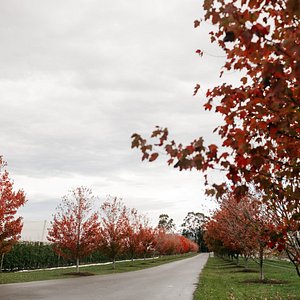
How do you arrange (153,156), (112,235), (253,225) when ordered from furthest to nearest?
(112,235) → (253,225) → (153,156)

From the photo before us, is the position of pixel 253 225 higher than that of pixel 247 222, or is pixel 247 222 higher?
pixel 247 222

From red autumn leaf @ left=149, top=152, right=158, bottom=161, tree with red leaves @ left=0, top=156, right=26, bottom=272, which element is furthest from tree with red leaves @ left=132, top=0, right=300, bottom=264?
tree with red leaves @ left=0, top=156, right=26, bottom=272

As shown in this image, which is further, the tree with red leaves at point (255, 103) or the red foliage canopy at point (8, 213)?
the red foliage canopy at point (8, 213)

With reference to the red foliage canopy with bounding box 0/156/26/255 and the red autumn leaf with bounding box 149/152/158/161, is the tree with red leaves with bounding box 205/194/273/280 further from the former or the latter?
the red foliage canopy with bounding box 0/156/26/255

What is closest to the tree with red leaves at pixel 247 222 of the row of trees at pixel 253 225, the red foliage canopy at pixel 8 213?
the row of trees at pixel 253 225

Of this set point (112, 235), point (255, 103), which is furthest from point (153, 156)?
point (112, 235)

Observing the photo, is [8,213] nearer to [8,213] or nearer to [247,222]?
[8,213]

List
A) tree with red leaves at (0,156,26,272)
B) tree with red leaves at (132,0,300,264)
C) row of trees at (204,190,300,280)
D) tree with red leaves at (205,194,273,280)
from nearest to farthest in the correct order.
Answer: tree with red leaves at (132,0,300,264) < row of trees at (204,190,300,280) < tree with red leaves at (205,194,273,280) < tree with red leaves at (0,156,26,272)

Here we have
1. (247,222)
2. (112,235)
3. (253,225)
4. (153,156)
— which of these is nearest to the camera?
(153,156)

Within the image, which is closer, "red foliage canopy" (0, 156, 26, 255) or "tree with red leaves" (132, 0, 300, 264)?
"tree with red leaves" (132, 0, 300, 264)

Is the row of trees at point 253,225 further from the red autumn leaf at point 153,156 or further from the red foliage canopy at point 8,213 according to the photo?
the red foliage canopy at point 8,213

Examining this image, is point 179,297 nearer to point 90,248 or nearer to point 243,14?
point 243,14

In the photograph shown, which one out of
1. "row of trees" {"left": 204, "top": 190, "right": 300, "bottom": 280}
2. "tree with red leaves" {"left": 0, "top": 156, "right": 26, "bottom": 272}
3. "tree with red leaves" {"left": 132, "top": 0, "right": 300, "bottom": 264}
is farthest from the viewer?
"tree with red leaves" {"left": 0, "top": 156, "right": 26, "bottom": 272}

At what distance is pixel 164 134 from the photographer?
126 inches
